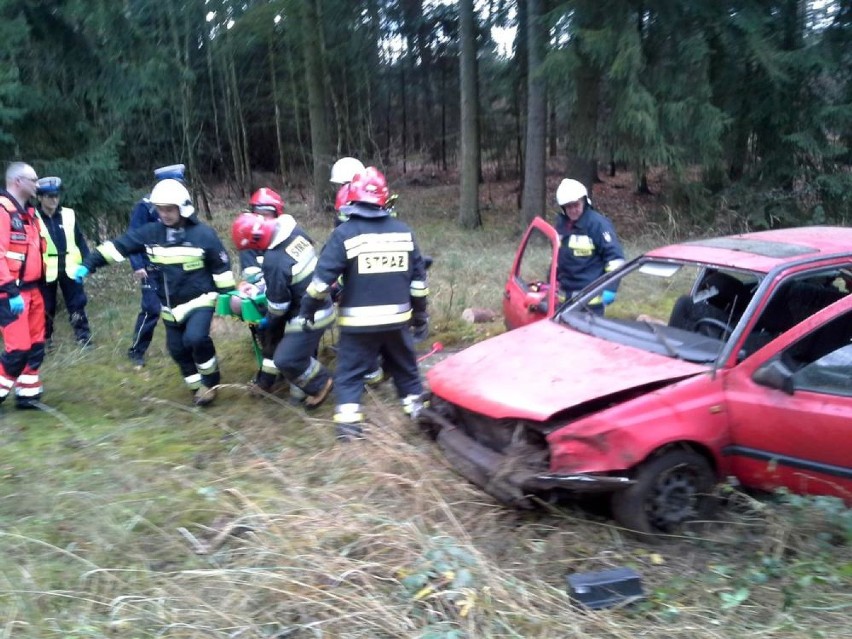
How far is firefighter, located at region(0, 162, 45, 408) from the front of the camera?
5730 mm

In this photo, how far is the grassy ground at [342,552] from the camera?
10.3ft

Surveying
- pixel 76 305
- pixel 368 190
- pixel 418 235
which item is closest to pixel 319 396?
pixel 368 190

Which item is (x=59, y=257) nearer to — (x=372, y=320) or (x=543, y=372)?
(x=372, y=320)

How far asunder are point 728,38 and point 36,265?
10850 millimetres

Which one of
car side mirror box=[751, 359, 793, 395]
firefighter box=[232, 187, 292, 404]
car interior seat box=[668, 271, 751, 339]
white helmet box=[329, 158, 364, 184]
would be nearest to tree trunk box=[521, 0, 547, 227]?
white helmet box=[329, 158, 364, 184]

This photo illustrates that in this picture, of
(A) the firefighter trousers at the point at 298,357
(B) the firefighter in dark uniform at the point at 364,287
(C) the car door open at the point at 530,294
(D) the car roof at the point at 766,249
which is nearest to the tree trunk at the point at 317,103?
(C) the car door open at the point at 530,294

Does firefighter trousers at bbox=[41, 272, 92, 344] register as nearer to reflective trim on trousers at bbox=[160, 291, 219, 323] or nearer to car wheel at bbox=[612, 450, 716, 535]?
reflective trim on trousers at bbox=[160, 291, 219, 323]

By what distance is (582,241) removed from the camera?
6.50 meters

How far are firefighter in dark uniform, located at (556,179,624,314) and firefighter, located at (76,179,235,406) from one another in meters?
2.75

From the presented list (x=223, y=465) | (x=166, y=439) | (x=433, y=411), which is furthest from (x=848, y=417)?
(x=166, y=439)

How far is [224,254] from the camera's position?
19.7 ft

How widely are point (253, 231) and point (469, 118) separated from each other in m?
11.0

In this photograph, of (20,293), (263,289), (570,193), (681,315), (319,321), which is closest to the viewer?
(681,315)

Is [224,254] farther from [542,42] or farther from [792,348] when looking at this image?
[542,42]
